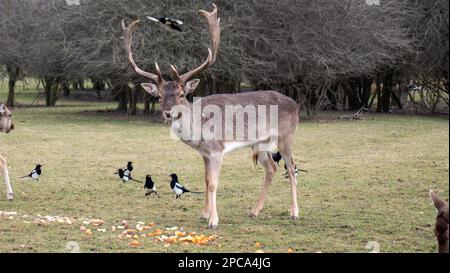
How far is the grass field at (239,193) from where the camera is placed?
756 centimetres

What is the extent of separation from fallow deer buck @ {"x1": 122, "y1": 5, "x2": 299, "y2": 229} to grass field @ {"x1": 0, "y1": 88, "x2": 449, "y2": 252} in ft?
1.37

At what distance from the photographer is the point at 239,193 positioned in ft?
35.3

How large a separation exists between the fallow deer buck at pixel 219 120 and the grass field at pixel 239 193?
1.37 feet

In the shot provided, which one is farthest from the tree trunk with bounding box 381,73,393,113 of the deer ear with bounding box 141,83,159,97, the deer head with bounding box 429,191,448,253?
the deer head with bounding box 429,191,448,253

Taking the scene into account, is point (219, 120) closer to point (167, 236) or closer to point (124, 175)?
point (167, 236)

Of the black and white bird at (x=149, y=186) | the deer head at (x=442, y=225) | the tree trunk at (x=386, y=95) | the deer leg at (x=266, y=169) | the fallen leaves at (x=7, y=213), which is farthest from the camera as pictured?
the tree trunk at (x=386, y=95)

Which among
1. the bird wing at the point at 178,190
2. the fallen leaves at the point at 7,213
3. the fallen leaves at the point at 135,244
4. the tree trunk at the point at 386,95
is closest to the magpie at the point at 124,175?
the bird wing at the point at 178,190

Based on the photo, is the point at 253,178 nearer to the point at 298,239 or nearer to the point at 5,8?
the point at 298,239

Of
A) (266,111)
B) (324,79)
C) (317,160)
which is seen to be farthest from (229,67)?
(266,111)

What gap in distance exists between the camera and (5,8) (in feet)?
95.7

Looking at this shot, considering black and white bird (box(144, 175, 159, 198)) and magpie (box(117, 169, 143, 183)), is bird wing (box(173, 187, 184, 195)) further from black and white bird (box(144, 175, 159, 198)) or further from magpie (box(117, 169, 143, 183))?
magpie (box(117, 169, 143, 183))

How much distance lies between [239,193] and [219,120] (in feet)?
7.64

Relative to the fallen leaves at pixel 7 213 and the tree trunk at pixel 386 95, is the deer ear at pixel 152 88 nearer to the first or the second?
the fallen leaves at pixel 7 213

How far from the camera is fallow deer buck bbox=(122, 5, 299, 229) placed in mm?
8227
